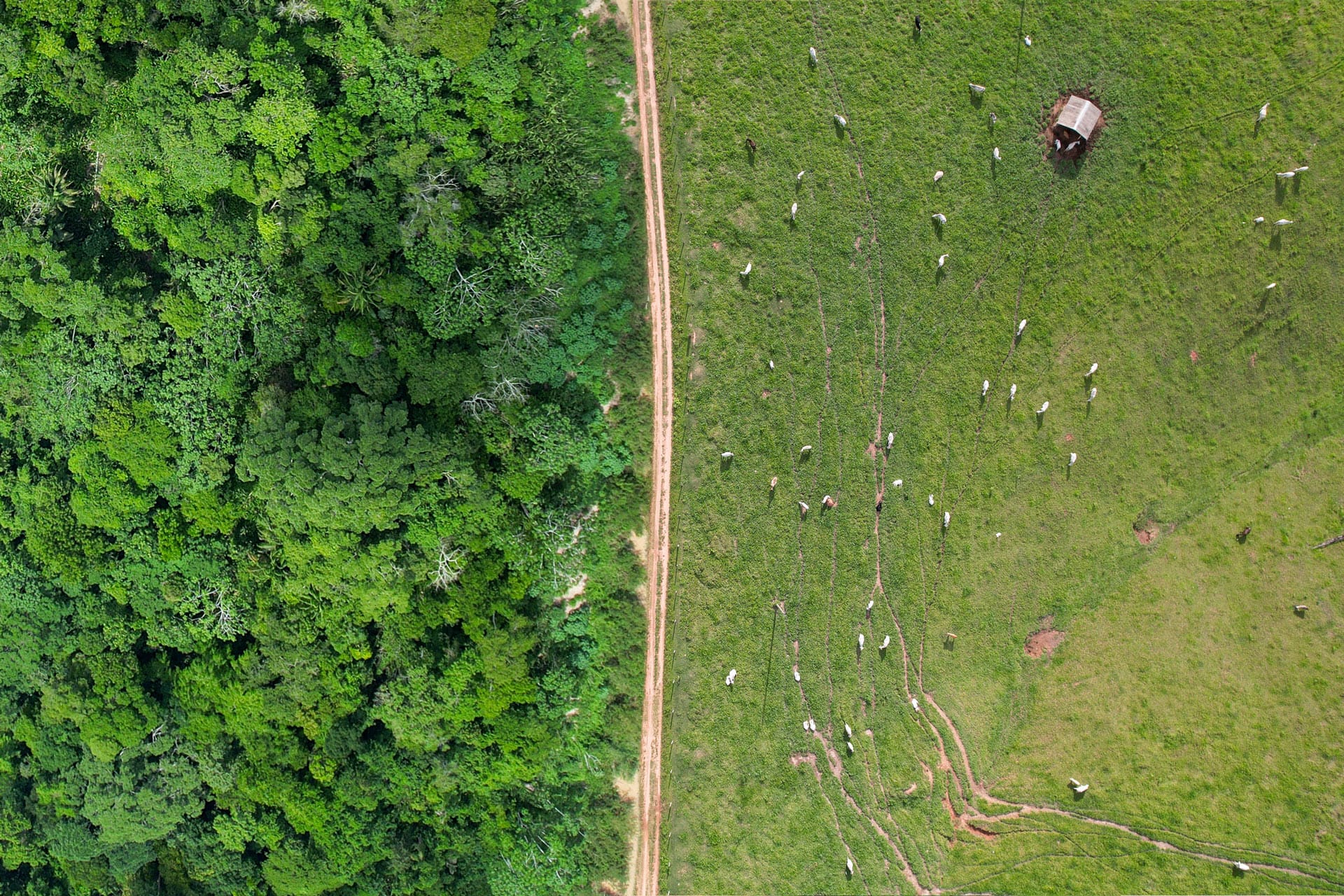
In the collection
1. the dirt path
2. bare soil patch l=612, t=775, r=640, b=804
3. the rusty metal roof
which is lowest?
bare soil patch l=612, t=775, r=640, b=804

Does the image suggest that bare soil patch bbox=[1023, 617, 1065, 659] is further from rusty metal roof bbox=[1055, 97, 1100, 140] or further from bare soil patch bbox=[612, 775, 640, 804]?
rusty metal roof bbox=[1055, 97, 1100, 140]

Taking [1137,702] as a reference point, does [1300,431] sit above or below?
above

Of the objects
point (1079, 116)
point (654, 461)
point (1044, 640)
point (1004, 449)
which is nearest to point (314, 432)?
point (654, 461)

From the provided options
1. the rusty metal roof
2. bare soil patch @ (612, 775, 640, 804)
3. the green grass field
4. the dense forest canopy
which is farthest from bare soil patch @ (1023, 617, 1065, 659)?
the rusty metal roof

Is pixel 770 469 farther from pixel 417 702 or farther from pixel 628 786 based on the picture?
pixel 417 702

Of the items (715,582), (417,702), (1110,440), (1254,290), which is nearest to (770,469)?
(715,582)

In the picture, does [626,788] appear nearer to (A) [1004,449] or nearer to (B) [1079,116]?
(A) [1004,449]
